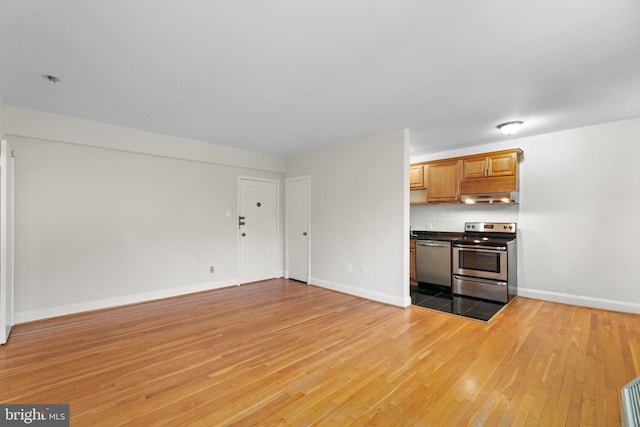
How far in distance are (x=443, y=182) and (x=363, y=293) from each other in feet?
7.93

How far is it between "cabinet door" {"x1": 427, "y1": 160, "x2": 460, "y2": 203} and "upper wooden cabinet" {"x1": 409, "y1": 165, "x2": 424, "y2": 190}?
0.45 ft

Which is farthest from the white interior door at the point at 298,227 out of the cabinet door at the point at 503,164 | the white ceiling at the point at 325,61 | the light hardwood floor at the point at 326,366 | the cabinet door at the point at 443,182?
the cabinet door at the point at 503,164

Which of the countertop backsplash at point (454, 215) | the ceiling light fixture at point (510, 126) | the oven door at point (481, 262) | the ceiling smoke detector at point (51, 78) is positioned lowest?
the oven door at point (481, 262)

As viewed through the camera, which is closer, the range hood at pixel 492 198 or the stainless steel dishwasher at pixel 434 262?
the range hood at pixel 492 198

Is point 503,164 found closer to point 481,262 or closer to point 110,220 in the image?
point 481,262

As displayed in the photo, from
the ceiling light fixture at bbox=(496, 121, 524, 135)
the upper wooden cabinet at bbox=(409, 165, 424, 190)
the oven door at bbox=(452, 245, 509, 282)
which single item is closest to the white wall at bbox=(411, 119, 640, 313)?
the oven door at bbox=(452, 245, 509, 282)

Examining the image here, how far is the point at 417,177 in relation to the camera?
543 cm

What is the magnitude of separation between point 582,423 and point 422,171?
4.19m

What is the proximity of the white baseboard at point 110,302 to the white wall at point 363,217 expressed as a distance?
194 cm

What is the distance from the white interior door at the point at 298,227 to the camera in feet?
18.0

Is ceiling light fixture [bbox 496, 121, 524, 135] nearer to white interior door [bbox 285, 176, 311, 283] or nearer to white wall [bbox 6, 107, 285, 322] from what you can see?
white interior door [bbox 285, 176, 311, 283]

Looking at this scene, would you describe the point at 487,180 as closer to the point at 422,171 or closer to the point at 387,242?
the point at 422,171
